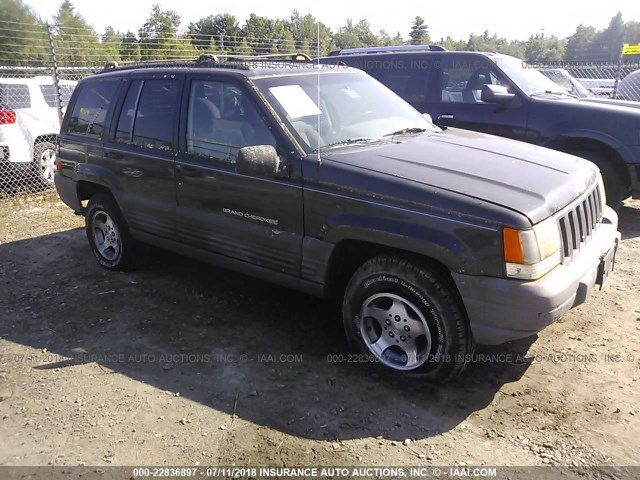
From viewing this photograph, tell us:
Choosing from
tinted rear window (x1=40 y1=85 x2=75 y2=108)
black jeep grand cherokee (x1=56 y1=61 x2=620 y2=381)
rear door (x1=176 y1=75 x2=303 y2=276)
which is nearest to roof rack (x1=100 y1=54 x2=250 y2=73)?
black jeep grand cherokee (x1=56 y1=61 x2=620 y2=381)

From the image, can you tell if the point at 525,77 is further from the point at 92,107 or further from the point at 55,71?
the point at 55,71

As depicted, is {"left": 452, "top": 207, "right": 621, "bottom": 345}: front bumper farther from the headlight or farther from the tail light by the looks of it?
the tail light

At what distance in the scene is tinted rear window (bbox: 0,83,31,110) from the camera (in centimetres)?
776

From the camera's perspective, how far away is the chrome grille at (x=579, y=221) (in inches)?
118

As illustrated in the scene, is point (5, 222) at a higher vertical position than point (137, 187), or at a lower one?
lower

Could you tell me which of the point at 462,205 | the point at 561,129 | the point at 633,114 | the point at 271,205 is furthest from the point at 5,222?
the point at 633,114

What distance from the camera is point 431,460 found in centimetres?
267

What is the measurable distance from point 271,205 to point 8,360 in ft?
7.01

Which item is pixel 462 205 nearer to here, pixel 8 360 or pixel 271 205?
pixel 271 205

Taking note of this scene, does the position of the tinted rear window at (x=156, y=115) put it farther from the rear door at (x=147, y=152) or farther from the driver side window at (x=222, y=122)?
the driver side window at (x=222, y=122)

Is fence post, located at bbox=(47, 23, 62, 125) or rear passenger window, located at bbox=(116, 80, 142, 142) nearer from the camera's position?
rear passenger window, located at bbox=(116, 80, 142, 142)

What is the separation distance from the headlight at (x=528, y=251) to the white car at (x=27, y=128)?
7.36 meters

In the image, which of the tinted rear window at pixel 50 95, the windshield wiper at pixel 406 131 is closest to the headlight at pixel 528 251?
the windshield wiper at pixel 406 131

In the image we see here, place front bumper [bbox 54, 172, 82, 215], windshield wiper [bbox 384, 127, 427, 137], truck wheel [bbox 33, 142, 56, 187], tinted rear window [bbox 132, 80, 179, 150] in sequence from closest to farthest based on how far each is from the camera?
windshield wiper [bbox 384, 127, 427, 137]
tinted rear window [bbox 132, 80, 179, 150]
front bumper [bbox 54, 172, 82, 215]
truck wheel [bbox 33, 142, 56, 187]
